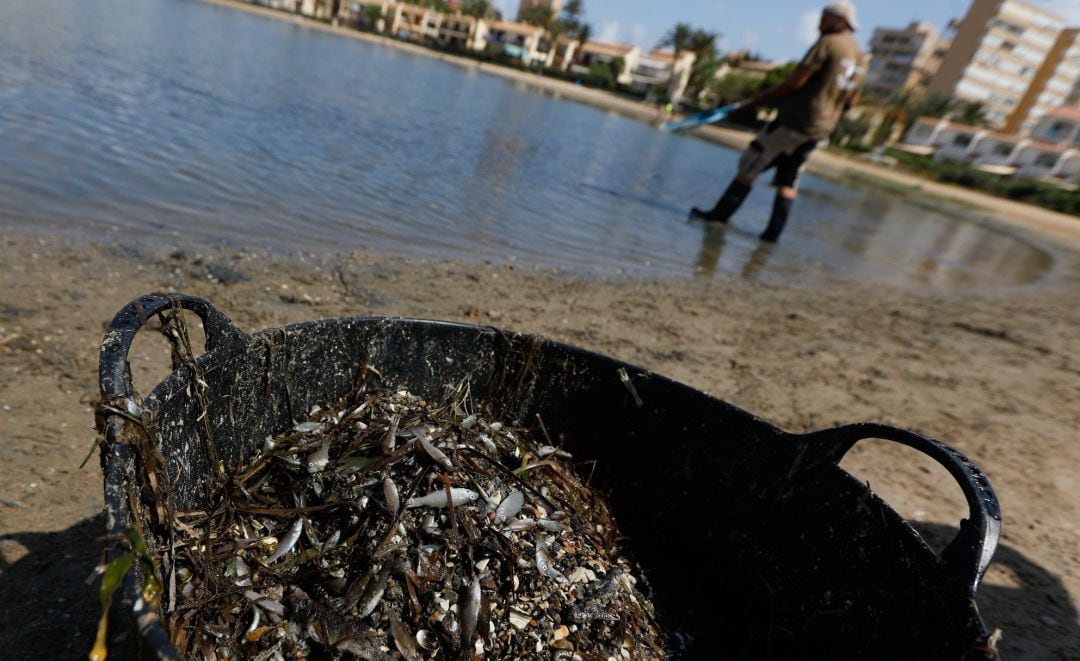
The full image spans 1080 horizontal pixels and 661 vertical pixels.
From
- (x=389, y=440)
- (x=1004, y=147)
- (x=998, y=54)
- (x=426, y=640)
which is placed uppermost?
(x=998, y=54)

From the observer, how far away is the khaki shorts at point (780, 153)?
26.6 feet

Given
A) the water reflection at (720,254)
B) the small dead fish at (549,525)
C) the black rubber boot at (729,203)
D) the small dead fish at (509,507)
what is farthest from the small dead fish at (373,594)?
the black rubber boot at (729,203)

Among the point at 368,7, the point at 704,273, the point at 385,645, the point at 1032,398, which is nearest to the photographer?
the point at 385,645

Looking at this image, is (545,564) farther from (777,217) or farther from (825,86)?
(777,217)

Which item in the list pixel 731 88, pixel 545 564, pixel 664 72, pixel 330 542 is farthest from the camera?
pixel 664 72

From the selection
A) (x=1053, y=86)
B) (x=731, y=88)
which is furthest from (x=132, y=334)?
(x=1053, y=86)

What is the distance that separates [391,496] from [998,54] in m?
106

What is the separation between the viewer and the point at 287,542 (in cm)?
146

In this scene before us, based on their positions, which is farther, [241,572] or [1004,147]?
[1004,147]

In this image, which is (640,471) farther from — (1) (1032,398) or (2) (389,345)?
(1) (1032,398)

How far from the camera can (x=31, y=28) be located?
13.7 metres

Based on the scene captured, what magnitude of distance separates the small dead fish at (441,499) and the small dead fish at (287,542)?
0.90ft

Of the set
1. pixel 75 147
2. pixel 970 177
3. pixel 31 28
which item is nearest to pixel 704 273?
pixel 75 147

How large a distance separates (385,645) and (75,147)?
7.30 m
